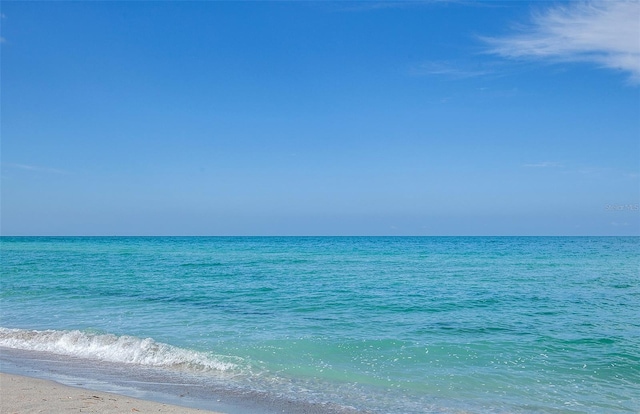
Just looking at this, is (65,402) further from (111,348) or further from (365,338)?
(365,338)

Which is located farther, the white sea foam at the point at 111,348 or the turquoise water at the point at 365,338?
the white sea foam at the point at 111,348

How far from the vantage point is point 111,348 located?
11.5 metres

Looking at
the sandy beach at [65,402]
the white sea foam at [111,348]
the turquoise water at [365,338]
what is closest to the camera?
the sandy beach at [65,402]

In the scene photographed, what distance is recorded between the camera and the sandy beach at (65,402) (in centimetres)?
698

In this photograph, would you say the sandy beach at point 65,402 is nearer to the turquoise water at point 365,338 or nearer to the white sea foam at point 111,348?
the turquoise water at point 365,338

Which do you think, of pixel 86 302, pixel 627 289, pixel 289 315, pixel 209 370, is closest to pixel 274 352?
pixel 209 370

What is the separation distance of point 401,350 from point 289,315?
4.84 m

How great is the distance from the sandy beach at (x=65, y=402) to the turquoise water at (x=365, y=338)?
112 cm

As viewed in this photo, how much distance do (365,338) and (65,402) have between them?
6724mm

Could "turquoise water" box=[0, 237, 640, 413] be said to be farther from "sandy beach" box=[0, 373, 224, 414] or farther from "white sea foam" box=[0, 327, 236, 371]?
"sandy beach" box=[0, 373, 224, 414]

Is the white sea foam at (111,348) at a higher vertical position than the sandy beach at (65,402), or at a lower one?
lower

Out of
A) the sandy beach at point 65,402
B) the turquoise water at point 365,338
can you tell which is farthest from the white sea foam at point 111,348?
the sandy beach at point 65,402

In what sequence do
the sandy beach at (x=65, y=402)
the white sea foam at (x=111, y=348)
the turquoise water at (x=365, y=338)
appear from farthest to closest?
the white sea foam at (x=111, y=348), the turquoise water at (x=365, y=338), the sandy beach at (x=65, y=402)

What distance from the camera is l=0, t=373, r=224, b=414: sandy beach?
698 cm
